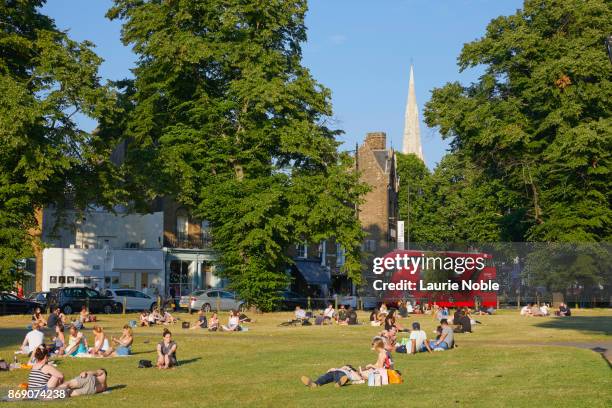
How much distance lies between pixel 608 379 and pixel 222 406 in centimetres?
905

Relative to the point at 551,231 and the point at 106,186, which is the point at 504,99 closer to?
the point at 551,231

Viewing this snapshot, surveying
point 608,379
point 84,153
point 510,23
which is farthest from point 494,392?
point 510,23

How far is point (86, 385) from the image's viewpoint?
68.3ft

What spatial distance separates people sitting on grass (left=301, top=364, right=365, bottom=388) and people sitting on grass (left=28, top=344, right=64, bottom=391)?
5898 mm

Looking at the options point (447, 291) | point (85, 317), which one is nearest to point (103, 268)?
point (85, 317)

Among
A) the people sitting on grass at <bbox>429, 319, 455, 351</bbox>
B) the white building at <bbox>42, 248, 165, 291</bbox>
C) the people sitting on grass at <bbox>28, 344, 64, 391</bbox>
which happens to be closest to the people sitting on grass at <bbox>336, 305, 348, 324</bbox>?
the people sitting on grass at <bbox>429, 319, 455, 351</bbox>

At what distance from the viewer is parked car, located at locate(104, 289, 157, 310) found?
63.3 m

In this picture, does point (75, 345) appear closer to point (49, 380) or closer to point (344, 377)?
point (49, 380)

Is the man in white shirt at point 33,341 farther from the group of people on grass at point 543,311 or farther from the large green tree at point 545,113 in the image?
the large green tree at point 545,113

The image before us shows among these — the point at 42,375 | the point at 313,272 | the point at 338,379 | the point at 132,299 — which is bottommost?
the point at 338,379

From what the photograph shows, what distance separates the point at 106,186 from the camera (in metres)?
53.1

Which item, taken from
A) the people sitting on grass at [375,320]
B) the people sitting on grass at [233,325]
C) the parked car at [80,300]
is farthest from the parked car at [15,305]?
the people sitting on grass at [375,320]

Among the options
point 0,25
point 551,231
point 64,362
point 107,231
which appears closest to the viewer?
point 64,362

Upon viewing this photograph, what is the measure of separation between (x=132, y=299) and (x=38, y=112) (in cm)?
2183
